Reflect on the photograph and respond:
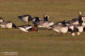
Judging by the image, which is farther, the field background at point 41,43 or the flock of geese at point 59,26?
the flock of geese at point 59,26

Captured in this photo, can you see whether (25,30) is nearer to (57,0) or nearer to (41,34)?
(41,34)

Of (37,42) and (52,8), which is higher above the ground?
(37,42)

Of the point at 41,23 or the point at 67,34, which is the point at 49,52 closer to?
the point at 67,34

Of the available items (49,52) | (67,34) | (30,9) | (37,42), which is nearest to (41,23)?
(67,34)

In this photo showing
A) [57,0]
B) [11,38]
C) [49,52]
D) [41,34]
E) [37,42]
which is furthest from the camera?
[57,0]

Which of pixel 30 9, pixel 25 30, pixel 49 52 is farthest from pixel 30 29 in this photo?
pixel 30 9

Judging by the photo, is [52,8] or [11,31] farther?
[52,8]

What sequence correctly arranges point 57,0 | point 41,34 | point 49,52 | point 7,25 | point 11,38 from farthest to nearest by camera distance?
point 57,0 → point 7,25 → point 41,34 → point 11,38 → point 49,52

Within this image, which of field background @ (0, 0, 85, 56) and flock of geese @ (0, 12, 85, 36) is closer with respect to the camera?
field background @ (0, 0, 85, 56)

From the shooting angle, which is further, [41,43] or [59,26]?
[59,26]

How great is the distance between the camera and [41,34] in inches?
842

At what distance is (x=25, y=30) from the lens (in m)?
22.2

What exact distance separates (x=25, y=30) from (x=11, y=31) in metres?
0.72

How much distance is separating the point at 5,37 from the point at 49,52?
4465mm
